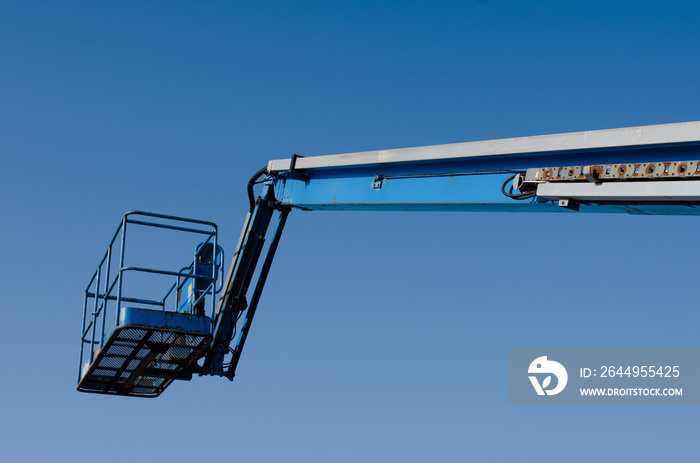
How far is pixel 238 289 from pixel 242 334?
1.94ft

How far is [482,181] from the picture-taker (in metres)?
9.06

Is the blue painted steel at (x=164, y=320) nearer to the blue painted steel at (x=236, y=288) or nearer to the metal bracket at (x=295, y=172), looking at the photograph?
the blue painted steel at (x=236, y=288)

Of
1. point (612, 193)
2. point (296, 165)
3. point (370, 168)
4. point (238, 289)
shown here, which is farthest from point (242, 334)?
point (612, 193)

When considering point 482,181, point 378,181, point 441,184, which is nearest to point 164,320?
point 378,181

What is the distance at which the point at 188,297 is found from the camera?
12844 millimetres

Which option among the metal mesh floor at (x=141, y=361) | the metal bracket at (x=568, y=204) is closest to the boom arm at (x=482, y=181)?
the metal bracket at (x=568, y=204)

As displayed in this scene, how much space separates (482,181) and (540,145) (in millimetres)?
892

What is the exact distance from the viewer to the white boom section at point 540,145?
734 cm

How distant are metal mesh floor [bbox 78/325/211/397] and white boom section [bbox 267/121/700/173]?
2732 mm

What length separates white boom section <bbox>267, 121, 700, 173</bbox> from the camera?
7336mm

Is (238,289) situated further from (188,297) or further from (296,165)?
(296,165)

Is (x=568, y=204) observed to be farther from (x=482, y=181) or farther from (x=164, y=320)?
(x=164, y=320)

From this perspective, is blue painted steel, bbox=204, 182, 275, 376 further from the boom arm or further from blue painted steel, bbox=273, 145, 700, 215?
blue painted steel, bbox=273, 145, 700, 215

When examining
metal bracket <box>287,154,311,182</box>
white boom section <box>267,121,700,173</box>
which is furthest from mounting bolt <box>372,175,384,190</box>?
metal bracket <box>287,154,311,182</box>
